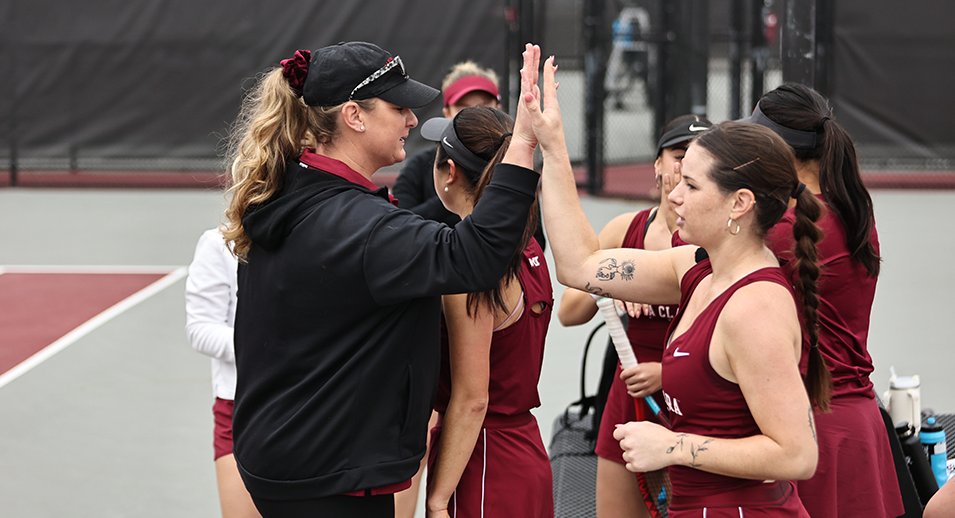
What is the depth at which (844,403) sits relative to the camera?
3.15 m

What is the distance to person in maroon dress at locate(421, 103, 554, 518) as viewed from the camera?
9.36 ft

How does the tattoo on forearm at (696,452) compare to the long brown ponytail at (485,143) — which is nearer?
the tattoo on forearm at (696,452)

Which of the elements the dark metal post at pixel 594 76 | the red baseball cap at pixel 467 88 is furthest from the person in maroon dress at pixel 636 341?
the dark metal post at pixel 594 76

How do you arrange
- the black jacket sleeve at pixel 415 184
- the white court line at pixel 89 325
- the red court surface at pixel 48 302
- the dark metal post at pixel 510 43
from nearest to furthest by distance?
the black jacket sleeve at pixel 415 184
the white court line at pixel 89 325
the red court surface at pixel 48 302
the dark metal post at pixel 510 43

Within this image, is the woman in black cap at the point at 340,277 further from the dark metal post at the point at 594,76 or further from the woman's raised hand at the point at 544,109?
the dark metal post at the point at 594,76

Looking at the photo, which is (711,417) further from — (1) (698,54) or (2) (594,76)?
(1) (698,54)

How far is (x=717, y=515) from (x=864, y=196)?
1.04 metres

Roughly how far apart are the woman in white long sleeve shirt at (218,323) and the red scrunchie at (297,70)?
139 centimetres

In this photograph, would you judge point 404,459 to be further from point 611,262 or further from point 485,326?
point 611,262

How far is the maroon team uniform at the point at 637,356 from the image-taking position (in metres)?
3.62

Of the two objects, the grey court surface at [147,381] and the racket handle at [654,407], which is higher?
the racket handle at [654,407]

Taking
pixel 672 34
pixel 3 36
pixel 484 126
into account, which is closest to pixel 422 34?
pixel 672 34

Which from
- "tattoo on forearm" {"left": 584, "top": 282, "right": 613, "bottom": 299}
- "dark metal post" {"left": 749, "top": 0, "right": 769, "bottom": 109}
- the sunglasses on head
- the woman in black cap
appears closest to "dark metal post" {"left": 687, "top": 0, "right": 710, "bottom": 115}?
"dark metal post" {"left": 749, "top": 0, "right": 769, "bottom": 109}

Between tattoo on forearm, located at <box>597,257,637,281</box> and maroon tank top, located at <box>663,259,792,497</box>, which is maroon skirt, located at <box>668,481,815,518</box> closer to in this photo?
maroon tank top, located at <box>663,259,792,497</box>
